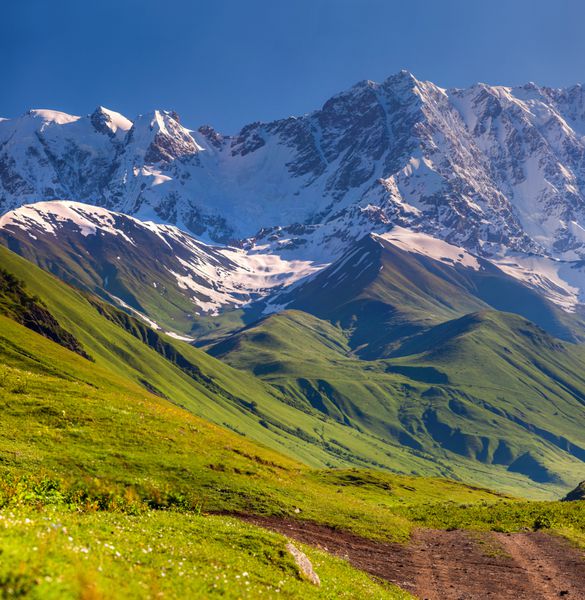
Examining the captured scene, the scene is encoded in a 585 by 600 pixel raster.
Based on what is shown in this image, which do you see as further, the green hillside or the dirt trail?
the dirt trail

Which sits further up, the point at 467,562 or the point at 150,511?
the point at 467,562

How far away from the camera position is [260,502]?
44.9 metres

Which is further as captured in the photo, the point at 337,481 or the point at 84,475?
the point at 337,481

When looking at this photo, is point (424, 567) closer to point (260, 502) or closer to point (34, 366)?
point (260, 502)

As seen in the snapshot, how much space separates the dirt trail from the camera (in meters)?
35.7

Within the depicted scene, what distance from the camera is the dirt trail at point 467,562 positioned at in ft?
117

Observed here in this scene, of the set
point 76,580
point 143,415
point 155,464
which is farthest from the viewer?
point 143,415

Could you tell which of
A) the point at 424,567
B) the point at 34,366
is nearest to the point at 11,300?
the point at 34,366

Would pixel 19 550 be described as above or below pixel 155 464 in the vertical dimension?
above

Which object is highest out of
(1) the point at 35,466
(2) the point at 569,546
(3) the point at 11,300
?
(2) the point at 569,546

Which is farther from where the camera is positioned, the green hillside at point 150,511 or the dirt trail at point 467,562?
the dirt trail at point 467,562

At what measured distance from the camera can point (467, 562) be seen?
41844mm

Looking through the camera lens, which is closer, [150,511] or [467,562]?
[150,511]

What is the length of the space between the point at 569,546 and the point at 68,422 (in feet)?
119
